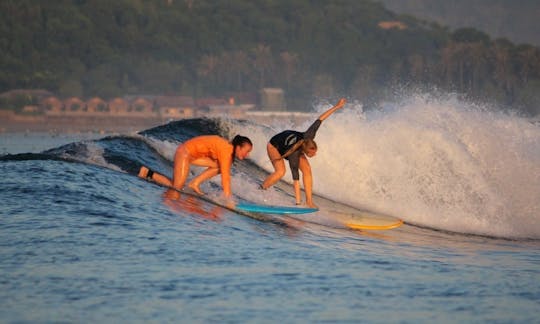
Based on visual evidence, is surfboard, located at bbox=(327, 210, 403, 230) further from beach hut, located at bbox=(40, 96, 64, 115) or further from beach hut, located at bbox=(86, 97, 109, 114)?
beach hut, located at bbox=(86, 97, 109, 114)

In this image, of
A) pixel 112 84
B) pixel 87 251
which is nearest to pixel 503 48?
pixel 112 84

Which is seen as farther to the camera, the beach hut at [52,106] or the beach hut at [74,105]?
the beach hut at [74,105]

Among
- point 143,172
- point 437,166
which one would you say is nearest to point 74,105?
point 437,166

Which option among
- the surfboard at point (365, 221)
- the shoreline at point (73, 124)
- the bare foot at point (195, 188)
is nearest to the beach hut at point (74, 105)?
the shoreline at point (73, 124)

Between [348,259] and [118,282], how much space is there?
305cm

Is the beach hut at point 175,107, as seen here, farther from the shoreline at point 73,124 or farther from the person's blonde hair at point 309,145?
the person's blonde hair at point 309,145

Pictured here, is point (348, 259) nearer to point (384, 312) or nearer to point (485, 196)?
point (384, 312)

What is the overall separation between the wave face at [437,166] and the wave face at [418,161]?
19 mm

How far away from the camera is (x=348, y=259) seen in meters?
11.4

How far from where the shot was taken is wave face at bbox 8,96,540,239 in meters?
17.4

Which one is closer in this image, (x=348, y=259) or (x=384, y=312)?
(x=384, y=312)

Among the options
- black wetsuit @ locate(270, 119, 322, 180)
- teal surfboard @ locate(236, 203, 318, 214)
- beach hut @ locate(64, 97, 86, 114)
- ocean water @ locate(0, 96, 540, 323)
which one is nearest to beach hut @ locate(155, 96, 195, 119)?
beach hut @ locate(64, 97, 86, 114)

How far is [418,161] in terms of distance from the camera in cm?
1981

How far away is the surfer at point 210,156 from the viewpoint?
44.7 feet
